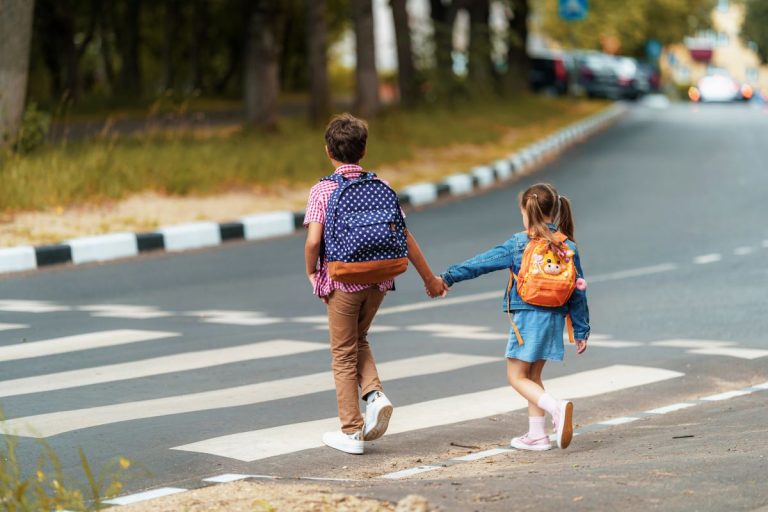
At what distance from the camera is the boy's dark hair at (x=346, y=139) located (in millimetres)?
6125

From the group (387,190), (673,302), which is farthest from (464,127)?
(387,190)

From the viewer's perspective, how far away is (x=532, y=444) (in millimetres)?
6402

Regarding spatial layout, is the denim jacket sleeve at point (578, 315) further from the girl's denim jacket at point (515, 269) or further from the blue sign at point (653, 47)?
the blue sign at point (653, 47)

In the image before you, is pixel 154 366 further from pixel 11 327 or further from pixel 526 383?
pixel 526 383

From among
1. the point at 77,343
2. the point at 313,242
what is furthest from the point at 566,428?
the point at 77,343

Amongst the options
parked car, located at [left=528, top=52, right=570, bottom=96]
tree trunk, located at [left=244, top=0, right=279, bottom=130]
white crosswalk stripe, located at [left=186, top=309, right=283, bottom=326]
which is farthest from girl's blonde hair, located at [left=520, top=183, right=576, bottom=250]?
parked car, located at [left=528, top=52, right=570, bottom=96]

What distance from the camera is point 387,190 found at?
242 inches

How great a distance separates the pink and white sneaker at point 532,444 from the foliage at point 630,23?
6253 centimetres

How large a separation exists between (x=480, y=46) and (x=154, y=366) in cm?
2746

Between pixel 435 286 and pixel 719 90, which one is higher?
pixel 435 286

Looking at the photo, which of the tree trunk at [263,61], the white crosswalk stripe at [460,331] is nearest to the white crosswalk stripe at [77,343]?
the white crosswalk stripe at [460,331]

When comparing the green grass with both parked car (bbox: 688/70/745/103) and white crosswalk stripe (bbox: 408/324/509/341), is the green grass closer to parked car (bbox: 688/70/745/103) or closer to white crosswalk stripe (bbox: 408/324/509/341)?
white crosswalk stripe (bbox: 408/324/509/341)

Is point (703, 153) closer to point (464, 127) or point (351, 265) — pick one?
point (464, 127)

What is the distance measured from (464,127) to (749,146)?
226 inches
